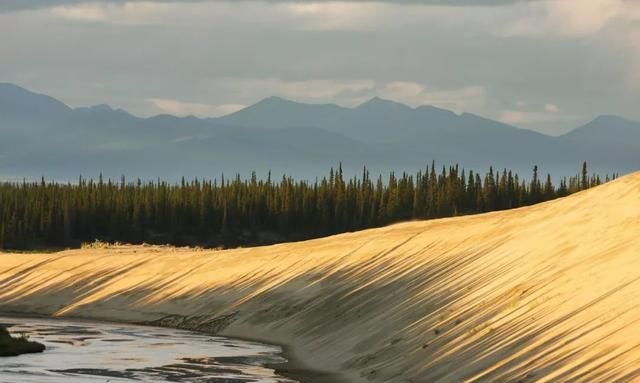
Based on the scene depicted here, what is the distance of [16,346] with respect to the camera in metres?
63.8

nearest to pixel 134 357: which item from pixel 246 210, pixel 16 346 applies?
pixel 16 346

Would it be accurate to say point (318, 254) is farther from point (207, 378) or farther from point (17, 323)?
point (207, 378)

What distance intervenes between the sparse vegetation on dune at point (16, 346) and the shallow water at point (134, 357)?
653mm

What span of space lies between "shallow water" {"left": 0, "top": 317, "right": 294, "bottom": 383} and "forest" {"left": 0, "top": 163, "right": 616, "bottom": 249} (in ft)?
282

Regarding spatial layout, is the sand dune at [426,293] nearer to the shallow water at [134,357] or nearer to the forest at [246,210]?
the shallow water at [134,357]

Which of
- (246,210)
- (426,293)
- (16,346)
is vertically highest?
(246,210)

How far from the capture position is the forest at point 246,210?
16788cm

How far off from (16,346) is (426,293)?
61.3 ft

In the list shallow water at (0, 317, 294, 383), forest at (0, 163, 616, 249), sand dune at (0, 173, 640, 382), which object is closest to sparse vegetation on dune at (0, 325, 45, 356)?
shallow water at (0, 317, 294, 383)

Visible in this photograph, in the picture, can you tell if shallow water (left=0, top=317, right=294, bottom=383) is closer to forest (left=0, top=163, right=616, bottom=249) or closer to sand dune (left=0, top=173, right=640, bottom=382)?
sand dune (left=0, top=173, right=640, bottom=382)

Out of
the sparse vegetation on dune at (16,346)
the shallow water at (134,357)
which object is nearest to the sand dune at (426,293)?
the shallow water at (134,357)

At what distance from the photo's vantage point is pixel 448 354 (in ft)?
167

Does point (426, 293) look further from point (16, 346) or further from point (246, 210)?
point (246, 210)

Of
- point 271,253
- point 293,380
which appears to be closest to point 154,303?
point 271,253
